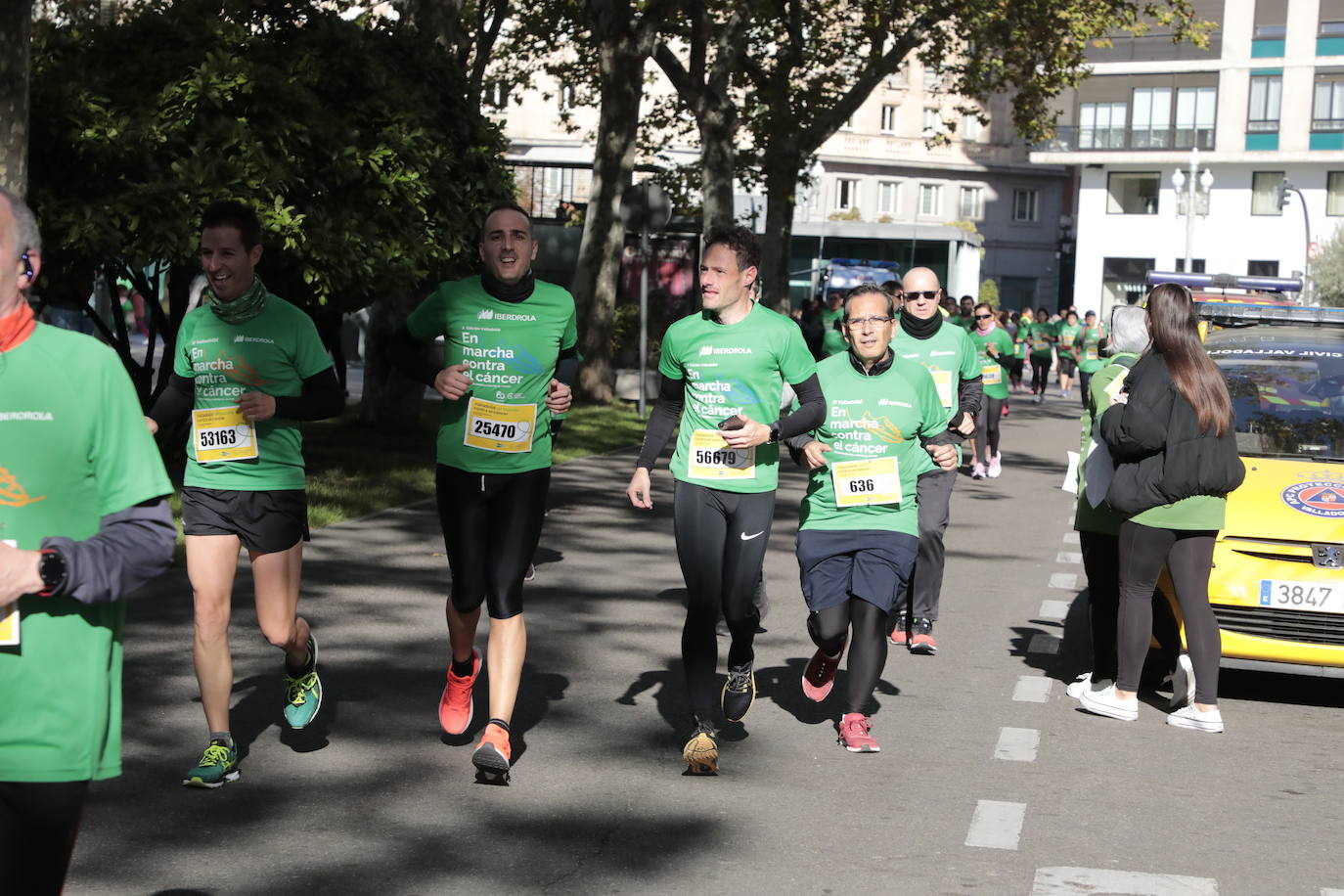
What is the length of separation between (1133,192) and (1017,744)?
6664cm

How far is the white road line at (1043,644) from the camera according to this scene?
31.4 feet

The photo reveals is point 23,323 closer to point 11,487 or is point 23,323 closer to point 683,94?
point 11,487

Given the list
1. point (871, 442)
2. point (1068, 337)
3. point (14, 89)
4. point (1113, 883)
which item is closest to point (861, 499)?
A: point (871, 442)

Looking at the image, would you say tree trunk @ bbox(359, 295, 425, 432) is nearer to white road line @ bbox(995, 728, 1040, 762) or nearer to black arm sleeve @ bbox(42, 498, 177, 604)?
white road line @ bbox(995, 728, 1040, 762)

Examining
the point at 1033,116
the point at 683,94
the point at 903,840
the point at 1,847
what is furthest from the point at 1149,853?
the point at 1033,116

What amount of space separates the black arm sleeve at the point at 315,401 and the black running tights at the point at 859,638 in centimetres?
207

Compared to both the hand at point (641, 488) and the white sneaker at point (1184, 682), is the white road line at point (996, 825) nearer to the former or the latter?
the hand at point (641, 488)

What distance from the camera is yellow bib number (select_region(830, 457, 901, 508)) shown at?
7.21 m

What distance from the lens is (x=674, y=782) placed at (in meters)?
6.48

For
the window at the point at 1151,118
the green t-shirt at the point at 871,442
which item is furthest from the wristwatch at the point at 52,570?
the window at the point at 1151,118

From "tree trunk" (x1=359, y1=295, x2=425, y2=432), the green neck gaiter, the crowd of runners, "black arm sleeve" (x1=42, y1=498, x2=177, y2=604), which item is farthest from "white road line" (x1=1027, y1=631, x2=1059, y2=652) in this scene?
"tree trunk" (x1=359, y1=295, x2=425, y2=432)

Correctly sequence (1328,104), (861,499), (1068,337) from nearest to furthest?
(861,499) < (1068,337) < (1328,104)

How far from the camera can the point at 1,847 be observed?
328 centimetres

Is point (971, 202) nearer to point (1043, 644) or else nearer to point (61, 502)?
point (1043, 644)
